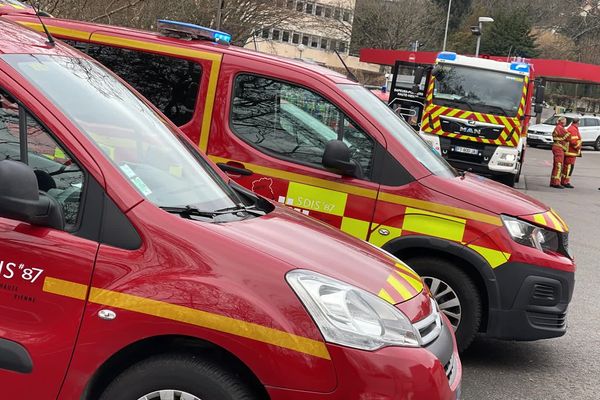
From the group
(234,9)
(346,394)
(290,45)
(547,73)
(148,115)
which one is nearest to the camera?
(346,394)

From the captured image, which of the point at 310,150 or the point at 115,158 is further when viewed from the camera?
the point at 310,150

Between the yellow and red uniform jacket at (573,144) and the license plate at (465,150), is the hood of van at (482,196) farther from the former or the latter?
the yellow and red uniform jacket at (573,144)

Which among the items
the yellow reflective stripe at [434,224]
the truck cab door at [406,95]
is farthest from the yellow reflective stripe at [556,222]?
the truck cab door at [406,95]

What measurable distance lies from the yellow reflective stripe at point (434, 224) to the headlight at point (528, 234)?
0.32 m

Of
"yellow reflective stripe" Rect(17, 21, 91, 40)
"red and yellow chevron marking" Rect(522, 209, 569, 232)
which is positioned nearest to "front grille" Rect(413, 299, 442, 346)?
"red and yellow chevron marking" Rect(522, 209, 569, 232)

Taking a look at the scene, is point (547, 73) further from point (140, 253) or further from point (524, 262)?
point (140, 253)

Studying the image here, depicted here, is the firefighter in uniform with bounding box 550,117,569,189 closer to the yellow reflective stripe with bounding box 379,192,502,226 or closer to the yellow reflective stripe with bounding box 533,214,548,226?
the yellow reflective stripe with bounding box 533,214,548,226

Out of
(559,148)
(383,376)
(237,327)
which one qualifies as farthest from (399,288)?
(559,148)

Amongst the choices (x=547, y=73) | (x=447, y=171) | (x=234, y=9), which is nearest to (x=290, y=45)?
(x=547, y=73)

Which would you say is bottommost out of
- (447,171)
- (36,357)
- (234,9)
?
(36,357)

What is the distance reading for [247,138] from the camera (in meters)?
4.99

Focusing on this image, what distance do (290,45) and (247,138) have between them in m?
65.5

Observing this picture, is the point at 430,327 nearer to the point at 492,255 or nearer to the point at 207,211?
the point at 207,211

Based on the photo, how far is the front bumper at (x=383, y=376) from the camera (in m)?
2.42
